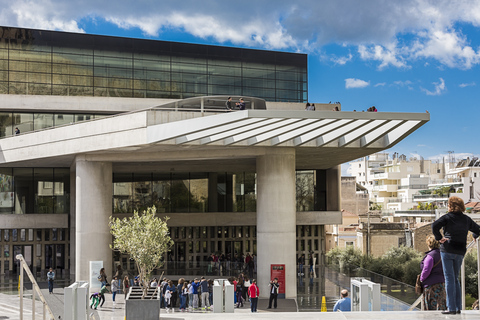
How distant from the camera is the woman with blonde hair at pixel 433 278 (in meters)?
8.91

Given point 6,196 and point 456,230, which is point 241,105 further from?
point 6,196

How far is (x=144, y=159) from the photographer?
29.1m

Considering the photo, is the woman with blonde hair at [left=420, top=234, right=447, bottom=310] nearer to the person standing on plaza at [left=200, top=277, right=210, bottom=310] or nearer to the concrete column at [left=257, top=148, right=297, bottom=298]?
the person standing on plaza at [left=200, top=277, right=210, bottom=310]

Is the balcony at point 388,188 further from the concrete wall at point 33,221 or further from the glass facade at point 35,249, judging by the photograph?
the concrete wall at point 33,221

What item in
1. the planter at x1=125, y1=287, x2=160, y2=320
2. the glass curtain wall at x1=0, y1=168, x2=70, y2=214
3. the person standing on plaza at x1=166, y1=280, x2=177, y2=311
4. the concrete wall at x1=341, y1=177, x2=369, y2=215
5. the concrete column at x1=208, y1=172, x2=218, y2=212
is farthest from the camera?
the concrete wall at x1=341, y1=177, x2=369, y2=215

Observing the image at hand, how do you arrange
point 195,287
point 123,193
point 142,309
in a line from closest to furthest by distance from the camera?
point 142,309 < point 195,287 < point 123,193

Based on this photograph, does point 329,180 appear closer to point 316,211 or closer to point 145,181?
point 316,211

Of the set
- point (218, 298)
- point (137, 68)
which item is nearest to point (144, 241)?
point (218, 298)

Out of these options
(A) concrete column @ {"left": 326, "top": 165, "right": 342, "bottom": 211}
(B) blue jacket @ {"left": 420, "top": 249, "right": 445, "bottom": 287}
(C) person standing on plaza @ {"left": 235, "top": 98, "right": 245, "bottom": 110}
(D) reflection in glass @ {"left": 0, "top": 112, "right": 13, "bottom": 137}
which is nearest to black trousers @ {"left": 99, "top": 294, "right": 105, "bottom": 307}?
(C) person standing on plaza @ {"left": 235, "top": 98, "right": 245, "bottom": 110}

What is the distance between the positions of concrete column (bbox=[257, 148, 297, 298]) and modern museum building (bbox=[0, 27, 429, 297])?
53 mm

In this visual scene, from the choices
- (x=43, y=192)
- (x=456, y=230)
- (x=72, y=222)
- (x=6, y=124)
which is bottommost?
(x=72, y=222)

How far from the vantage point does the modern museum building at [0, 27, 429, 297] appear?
28.0 meters

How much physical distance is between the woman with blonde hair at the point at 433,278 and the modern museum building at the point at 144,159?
1684 cm

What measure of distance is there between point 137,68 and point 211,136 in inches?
749
